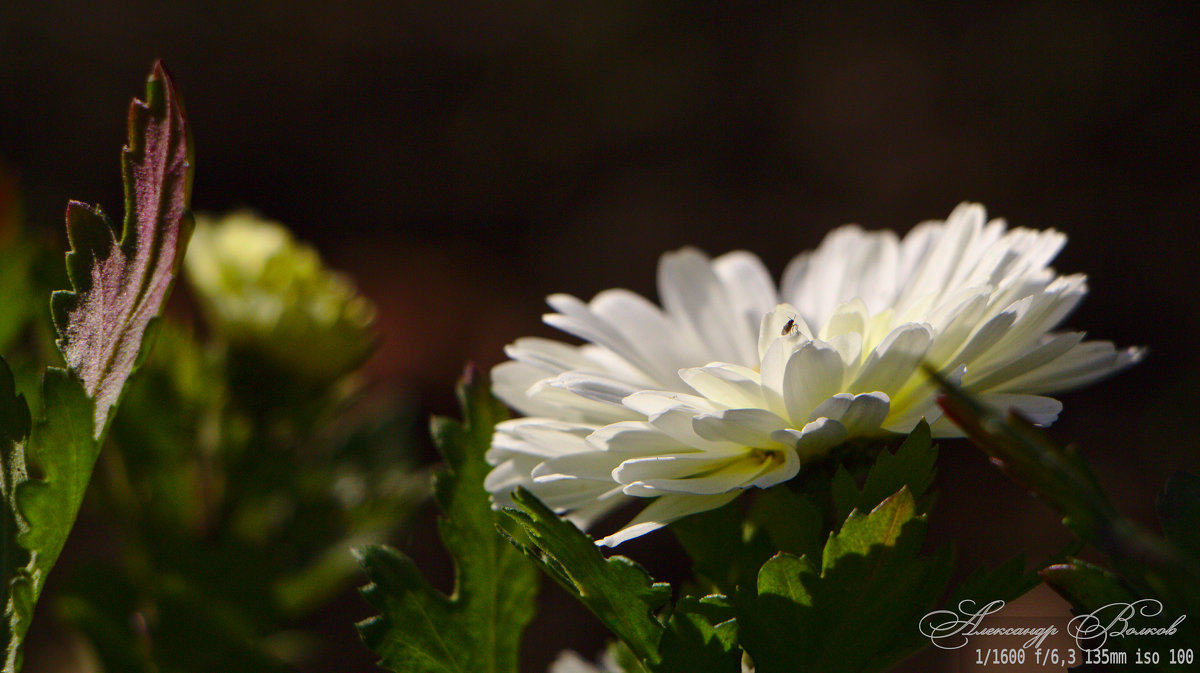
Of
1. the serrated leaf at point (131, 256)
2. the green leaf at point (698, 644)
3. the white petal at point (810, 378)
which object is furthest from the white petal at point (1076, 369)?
the serrated leaf at point (131, 256)

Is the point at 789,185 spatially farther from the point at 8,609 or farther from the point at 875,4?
the point at 8,609

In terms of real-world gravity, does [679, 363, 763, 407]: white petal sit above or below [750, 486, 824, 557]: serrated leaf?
above

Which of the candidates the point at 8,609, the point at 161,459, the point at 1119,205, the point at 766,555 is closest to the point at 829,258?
the point at 766,555

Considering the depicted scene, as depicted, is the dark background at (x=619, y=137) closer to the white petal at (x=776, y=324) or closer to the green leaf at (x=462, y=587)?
the green leaf at (x=462, y=587)

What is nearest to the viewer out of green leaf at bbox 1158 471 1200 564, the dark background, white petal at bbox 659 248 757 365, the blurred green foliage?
green leaf at bbox 1158 471 1200 564

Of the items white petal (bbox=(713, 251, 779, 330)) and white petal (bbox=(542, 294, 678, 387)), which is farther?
white petal (bbox=(713, 251, 779, 330))

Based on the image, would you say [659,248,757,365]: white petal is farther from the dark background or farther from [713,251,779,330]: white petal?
the dark background

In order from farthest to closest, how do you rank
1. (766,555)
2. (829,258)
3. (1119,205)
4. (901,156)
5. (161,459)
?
1. (901,156)
2. (1119,205)
3. (161,459)
4. (829,258)
5. (766,555)

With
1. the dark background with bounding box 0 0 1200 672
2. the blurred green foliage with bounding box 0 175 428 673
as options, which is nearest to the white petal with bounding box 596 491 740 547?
the blurred green foliage with bounding box 0 175 428 673
